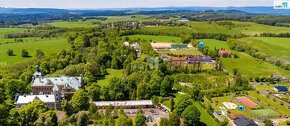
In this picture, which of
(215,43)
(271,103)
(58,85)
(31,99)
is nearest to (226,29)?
(215,43)

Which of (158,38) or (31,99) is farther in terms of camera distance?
(158,38)

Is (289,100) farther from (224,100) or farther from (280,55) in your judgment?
(280,55)

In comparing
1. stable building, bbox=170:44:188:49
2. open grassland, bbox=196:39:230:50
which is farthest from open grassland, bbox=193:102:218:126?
open grassland, bbox=196:39:230:50

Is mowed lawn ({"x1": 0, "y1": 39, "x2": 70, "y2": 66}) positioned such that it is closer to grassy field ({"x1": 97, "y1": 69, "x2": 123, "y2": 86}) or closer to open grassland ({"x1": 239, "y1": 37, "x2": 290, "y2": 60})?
grassy field ({"x1": 97, "y1": 69, "x2": 123, "y2": 86})

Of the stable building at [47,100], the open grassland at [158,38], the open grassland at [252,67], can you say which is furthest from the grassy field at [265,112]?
the open grassland at [158,38]

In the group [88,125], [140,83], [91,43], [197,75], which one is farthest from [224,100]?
[91,43]

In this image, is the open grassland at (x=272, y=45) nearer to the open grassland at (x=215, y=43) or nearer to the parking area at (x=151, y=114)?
the open grassland at (x=215, y=43)

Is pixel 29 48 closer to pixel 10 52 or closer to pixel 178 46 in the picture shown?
pixel 10 52
